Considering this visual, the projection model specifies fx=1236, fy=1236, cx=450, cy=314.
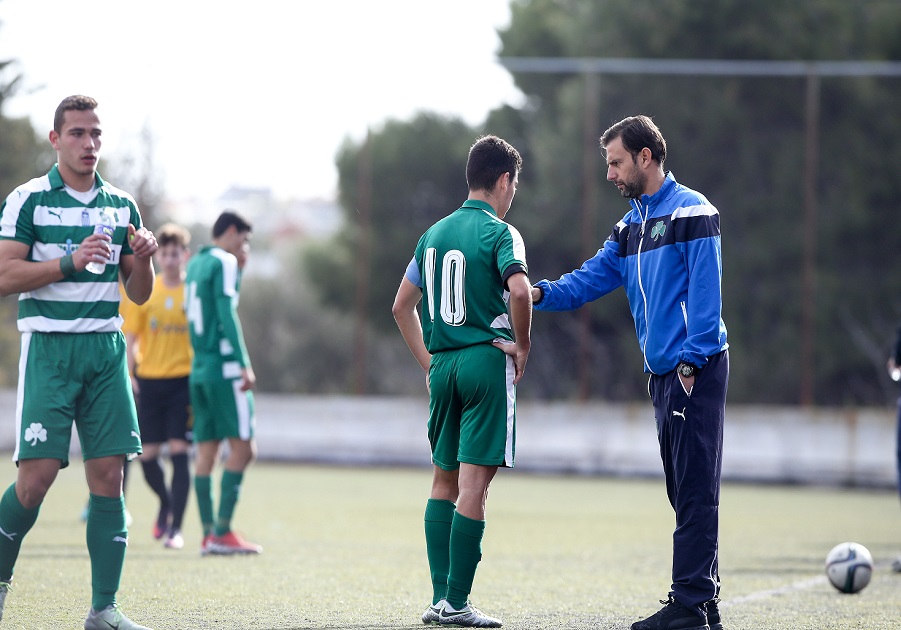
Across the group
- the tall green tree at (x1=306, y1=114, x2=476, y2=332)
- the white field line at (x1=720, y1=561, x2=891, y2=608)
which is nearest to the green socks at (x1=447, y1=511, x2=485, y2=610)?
the white field line at (x1=720, y1=561, x2=891, y2=608)

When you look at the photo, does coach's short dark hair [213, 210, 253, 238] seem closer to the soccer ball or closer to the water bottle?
the water bottle

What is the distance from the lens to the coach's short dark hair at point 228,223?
9.16 m

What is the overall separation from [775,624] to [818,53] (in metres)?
20.7

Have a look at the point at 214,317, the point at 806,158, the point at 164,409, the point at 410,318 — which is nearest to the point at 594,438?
the point at 806,158

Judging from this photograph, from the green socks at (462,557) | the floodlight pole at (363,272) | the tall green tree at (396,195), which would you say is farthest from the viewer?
the tall green tree at (396,195)

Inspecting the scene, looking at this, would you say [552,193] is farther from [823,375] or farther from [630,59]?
[823,375]

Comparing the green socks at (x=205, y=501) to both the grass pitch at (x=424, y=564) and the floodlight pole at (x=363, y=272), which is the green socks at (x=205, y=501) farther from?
the floodlight pole at (x=363, y=272)

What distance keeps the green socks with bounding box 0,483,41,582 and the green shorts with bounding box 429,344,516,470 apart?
1.91 m

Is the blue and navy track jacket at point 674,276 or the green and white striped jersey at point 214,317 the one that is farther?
→ the green and white striped jersey at point 214,317

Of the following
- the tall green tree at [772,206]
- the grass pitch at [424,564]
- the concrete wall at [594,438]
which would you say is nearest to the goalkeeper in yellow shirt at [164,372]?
the grass pitch at [424,564]

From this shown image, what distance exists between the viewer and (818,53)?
81.5ft

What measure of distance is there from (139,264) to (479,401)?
1668 mm

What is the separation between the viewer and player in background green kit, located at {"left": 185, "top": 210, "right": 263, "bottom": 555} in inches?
348

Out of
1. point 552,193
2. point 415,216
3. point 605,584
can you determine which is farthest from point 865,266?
point 605,584
